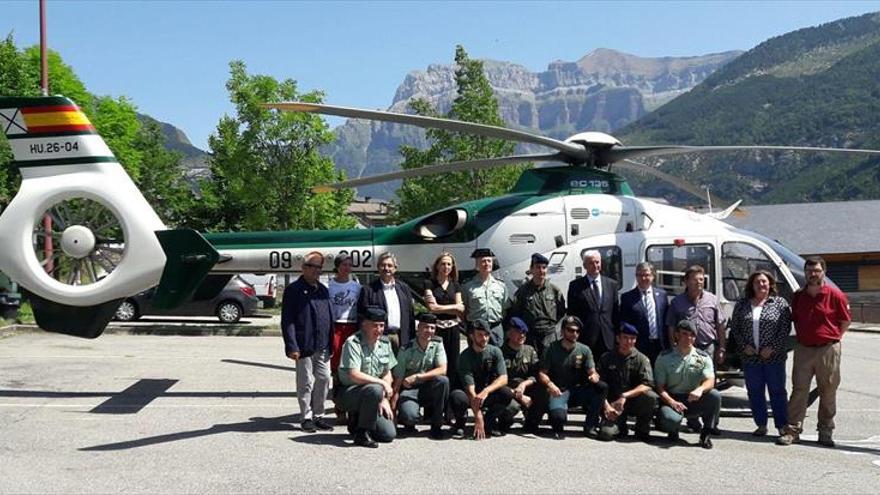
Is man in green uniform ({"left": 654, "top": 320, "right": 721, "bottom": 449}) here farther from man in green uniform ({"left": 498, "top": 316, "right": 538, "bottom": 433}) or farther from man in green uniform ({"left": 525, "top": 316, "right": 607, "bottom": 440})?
man in green uniform ({"left": 498, "top": 316, "right": 538, "bottom": 433})

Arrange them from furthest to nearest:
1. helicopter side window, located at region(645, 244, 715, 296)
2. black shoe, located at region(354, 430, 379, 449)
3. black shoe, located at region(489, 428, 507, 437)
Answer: helicopter side window, located at region(645, 244, 715, 296) → black shoe, located at region(489, 428, 507, 437) → black shoe, located at region(354, 430, 379, 449)

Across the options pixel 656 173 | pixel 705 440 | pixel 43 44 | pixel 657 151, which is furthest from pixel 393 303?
pixel 43 44

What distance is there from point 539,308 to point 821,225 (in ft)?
151

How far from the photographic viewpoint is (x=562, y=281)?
10523 millimetres

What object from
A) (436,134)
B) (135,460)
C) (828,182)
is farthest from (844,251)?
(828,182)

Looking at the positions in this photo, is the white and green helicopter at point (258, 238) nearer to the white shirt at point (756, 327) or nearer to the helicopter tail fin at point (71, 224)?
the helicopter tail fin at point (71, 224)

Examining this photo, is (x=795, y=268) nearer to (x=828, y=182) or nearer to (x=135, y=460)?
(x=135, y=460)

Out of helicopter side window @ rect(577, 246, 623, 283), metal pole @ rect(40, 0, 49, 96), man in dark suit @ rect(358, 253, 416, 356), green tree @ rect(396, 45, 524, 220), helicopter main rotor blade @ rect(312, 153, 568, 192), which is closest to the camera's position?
man in dark suit @ rect(358, 253, 416, 356)

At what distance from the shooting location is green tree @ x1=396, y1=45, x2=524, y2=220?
31.2 m

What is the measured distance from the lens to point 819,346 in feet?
27.1

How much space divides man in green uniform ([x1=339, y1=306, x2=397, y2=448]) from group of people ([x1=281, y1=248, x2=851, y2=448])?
0.04 ft

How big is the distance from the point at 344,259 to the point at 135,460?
9.84 feet

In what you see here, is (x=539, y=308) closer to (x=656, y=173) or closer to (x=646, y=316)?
(x=646, y=316)

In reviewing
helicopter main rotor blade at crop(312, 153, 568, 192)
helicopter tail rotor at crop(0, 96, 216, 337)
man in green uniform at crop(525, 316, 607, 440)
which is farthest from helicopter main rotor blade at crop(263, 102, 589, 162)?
man in green uniform at crop(525, 316, 607, 440)
